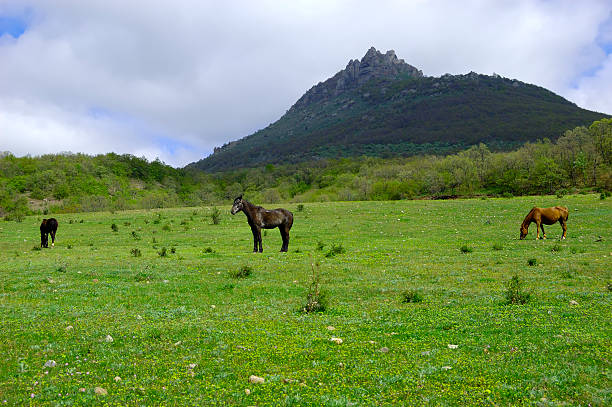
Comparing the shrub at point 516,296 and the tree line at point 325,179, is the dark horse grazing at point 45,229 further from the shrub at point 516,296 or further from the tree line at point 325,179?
the shrub at point 516,296

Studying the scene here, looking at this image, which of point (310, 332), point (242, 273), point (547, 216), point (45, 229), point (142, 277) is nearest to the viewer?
point (310, 332)

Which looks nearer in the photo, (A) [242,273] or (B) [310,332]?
(B) [310,332]

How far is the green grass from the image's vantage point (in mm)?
4961

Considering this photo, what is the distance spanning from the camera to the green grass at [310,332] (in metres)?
4.96

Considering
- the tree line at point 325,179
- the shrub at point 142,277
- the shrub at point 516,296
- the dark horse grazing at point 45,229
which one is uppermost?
the tree line at point 325,179

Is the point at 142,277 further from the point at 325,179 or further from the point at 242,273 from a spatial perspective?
the point at 325,179

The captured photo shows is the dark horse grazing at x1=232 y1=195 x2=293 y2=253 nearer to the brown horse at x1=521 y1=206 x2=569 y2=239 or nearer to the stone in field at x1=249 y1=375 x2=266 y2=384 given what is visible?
the brown horse at x1=521 y1=206 x2=569 y2=239

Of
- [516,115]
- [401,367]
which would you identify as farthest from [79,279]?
[516,115]

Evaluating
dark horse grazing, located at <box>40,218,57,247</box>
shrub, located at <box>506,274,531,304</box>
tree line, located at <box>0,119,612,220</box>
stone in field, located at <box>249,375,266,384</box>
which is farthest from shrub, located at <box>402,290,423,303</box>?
tree line, located at <box>0,119,612,220</box>

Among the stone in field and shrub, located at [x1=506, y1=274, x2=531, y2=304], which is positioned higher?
shrub, located at [x1=506, y1=274, x2=531, y2=304]

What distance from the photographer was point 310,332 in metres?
7.46

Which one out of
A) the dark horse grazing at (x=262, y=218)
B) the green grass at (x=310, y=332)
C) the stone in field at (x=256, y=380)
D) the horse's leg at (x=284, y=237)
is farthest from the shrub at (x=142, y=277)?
the stone in field at (x=256, y=380)

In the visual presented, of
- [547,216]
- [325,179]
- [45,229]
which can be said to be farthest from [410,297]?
[325,179]

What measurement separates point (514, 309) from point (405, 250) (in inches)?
476
